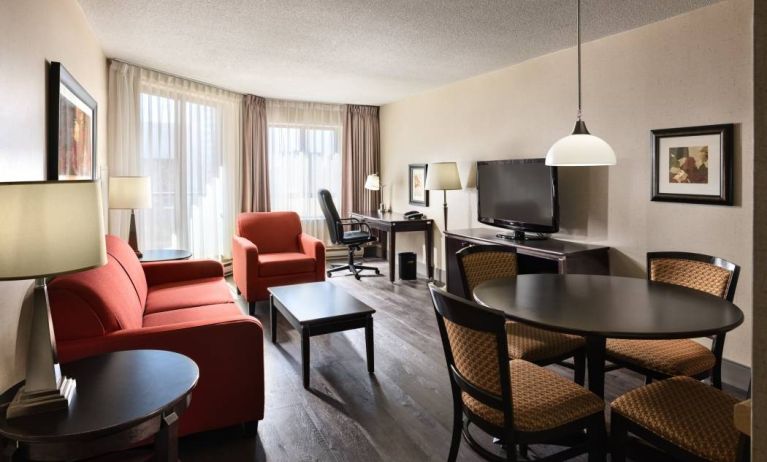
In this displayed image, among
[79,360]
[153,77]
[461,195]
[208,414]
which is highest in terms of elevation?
[153,77]

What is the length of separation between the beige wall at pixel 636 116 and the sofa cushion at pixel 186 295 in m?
2.95

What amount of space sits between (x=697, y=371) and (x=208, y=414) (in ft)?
7.41

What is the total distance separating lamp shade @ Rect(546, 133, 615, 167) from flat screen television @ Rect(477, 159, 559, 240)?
5.29ft

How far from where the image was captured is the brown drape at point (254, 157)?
6414 millimetres

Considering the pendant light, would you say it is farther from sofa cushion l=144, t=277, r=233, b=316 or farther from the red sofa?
sofa cushion l=144, t=277, r=233, b=316

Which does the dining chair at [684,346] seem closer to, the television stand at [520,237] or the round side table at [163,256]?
the television stand at [520,237]

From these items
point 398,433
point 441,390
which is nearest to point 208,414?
point 398,433

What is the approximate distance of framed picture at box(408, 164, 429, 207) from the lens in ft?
20.5

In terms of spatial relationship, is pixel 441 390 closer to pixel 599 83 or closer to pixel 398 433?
pixel 398 433

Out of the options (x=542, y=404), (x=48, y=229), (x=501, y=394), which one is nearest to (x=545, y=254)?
(x=542, y=404)

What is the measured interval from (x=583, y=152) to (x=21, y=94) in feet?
8.35

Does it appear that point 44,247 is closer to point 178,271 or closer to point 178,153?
point 178,271

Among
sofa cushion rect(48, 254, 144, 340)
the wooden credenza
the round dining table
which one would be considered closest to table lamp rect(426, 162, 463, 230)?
the wooden credenza

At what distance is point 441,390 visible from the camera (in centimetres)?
286
